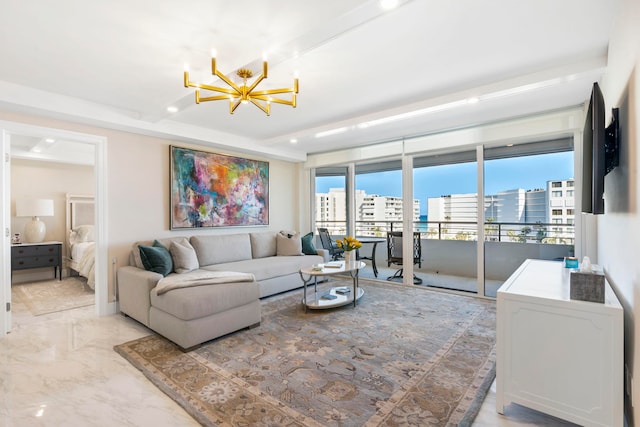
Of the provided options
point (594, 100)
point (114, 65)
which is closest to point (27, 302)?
point (114, 65)

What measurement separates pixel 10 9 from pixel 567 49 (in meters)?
3.93

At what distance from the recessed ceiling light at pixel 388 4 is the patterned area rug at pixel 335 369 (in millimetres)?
2380

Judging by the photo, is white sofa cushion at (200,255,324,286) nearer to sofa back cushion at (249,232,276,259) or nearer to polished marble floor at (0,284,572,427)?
sofa back cushion at (249,232,276,259)

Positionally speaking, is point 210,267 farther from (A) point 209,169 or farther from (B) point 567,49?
(B) point 567,49

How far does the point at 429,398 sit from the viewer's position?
1.97 metres

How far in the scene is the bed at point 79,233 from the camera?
5.05 m

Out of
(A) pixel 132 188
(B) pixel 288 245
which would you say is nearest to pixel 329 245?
(B) pixel 288 245

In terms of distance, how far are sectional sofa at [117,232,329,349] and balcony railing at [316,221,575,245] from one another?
128 centimetres

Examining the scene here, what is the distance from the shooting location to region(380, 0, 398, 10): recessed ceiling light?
1683 millimetres

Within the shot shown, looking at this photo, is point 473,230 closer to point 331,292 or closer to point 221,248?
point 331,292

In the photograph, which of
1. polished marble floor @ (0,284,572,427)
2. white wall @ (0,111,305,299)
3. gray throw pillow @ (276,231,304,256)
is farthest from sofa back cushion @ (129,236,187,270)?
gray throw pillow @ (276,231,304,256)

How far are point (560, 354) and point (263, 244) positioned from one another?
4.30m

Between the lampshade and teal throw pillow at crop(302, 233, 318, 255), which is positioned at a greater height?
the lampshade

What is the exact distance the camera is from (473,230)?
4.83m
